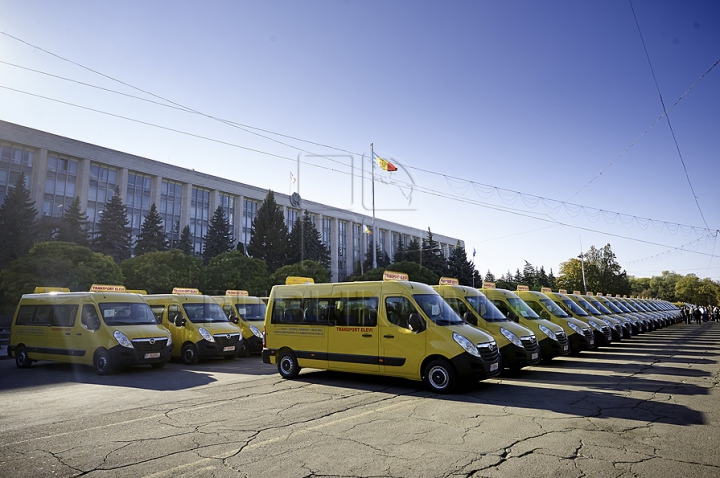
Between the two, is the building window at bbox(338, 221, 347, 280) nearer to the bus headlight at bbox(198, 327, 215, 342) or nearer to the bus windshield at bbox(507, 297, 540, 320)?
the bus headlight at bbox(198, 327, 215, 342)

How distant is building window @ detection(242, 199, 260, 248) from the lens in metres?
78.2

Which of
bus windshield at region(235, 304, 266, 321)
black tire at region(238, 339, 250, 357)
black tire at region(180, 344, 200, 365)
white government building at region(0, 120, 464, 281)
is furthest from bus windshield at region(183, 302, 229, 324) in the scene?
white government building at region(0, 120, 464, 281)

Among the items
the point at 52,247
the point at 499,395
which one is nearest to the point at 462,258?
the point at 52,247

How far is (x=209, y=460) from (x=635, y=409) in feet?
21.8

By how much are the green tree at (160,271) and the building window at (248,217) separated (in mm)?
35962

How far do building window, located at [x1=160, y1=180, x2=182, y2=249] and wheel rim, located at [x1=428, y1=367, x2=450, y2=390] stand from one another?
62611 millimetres

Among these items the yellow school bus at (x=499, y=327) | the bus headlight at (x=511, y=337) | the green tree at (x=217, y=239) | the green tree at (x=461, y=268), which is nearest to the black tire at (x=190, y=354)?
the yellow school bus at (x=499, y=327)

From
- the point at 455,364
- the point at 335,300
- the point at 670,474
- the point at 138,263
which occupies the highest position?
the point at 138,263

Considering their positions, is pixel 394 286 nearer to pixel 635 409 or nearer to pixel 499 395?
pixel 499 395

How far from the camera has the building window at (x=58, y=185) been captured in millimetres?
55344

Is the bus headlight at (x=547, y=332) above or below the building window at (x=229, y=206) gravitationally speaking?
below

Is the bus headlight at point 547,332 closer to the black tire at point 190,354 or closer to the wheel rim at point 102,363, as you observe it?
the black tire at point 190,354

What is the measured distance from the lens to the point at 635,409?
25.2ft

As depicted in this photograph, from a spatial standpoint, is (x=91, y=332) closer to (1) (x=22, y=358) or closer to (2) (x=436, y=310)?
(1) (x=22, y=358)
